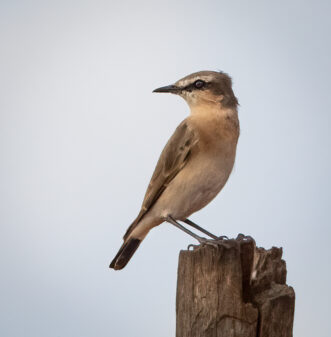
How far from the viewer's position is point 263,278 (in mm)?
5500

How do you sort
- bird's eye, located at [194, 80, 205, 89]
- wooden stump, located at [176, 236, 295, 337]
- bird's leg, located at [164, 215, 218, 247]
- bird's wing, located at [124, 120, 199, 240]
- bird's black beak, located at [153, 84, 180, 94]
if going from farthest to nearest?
bird's black beak, located at [153, 84, 180, 94]
bird's eye, located at [194, 80, 205, 89]
bird's wing, located at [124, 120, 199, 240]
bird's leg, located at [164, 215, 218, 247]
wooden stump, located at [176, 236, 295, 337]

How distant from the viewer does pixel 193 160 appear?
7.60 meters

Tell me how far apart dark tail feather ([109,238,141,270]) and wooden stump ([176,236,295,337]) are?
2708 millimetres

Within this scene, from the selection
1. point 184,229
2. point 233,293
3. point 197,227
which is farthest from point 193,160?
point 233,293

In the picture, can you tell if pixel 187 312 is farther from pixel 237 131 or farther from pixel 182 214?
pixel 237 131

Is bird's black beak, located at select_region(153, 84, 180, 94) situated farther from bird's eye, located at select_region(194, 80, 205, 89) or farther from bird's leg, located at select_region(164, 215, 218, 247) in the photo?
bird's leg, located at select_region(164, 215, 218, 247)

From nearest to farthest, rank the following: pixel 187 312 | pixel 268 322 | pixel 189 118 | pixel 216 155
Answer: pixel 268 322 → pixel 187 312 → pixel 216 155 → pixel 189 118

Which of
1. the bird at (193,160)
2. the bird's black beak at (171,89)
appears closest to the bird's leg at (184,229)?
the bird at (193,160)

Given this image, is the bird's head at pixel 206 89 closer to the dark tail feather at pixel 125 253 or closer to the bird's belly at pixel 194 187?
the bird's belly at pixel 194 187

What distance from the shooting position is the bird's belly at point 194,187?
7496 millimetres

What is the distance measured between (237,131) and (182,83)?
113 cm

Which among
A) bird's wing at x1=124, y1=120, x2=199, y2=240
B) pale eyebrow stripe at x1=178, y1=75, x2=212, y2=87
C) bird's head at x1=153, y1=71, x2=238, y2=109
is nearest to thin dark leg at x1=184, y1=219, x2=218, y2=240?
bird's wing at x1=124, y1=120, x2=199, y2=240

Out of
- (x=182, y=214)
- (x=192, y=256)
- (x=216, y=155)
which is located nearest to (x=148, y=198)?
(x=182, y=214)

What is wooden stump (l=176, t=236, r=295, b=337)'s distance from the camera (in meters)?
5.20
